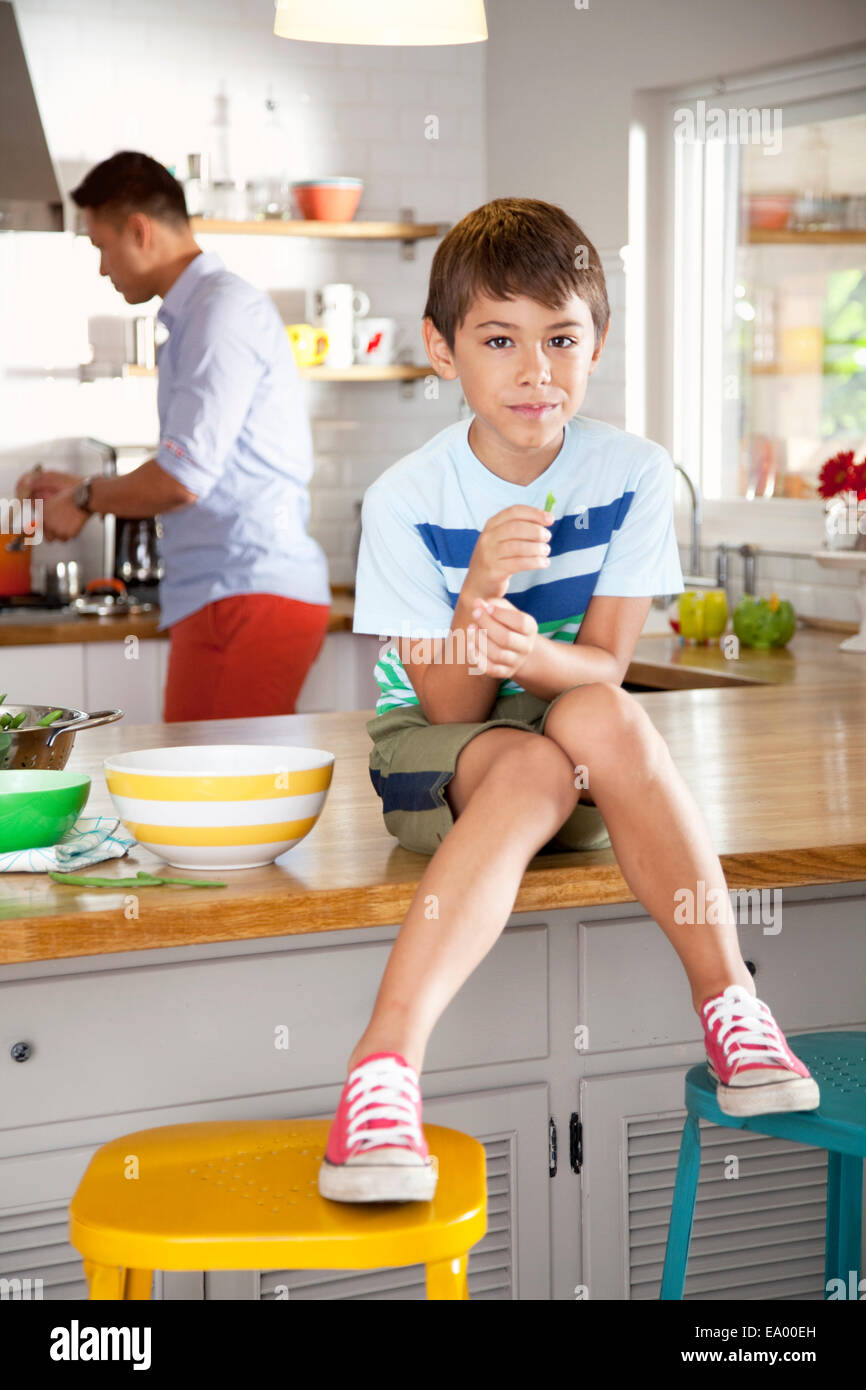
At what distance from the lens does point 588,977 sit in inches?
69.5

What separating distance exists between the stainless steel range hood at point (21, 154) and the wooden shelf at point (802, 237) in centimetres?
179

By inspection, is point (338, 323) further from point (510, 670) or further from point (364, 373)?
point (510, 670)

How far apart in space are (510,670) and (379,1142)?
51 centimetres

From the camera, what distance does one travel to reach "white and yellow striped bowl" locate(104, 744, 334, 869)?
4.79ft

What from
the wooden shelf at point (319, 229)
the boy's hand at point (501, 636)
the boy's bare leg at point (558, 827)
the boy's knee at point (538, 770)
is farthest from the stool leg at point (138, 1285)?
the wooden shelf at point (319, 229)

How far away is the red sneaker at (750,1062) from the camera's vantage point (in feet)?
4.57

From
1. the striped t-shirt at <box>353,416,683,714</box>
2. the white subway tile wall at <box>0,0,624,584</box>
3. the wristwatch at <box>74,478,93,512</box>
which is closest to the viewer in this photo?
the striped t-shirt at <box>353,416,683,714</box>

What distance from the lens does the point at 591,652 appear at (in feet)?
5.58

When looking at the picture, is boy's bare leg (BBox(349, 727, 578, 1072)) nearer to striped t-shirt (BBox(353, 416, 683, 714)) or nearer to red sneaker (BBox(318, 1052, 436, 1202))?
red sneaker (BBox(318, 1052, 436, 1202))

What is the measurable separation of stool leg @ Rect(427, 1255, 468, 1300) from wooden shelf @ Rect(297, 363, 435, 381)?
343cm

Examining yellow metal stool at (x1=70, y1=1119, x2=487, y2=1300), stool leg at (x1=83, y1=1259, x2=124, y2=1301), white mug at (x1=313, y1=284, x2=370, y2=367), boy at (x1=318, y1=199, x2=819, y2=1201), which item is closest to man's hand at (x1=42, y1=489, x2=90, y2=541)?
white mug at (x1=313, y1=284, x2=370, y2=367)

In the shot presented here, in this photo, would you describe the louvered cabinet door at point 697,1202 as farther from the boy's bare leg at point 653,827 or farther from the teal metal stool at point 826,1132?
the boy's bare leg at point 653,827

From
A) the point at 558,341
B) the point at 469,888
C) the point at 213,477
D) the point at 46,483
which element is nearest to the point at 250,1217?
the point at 469,888
